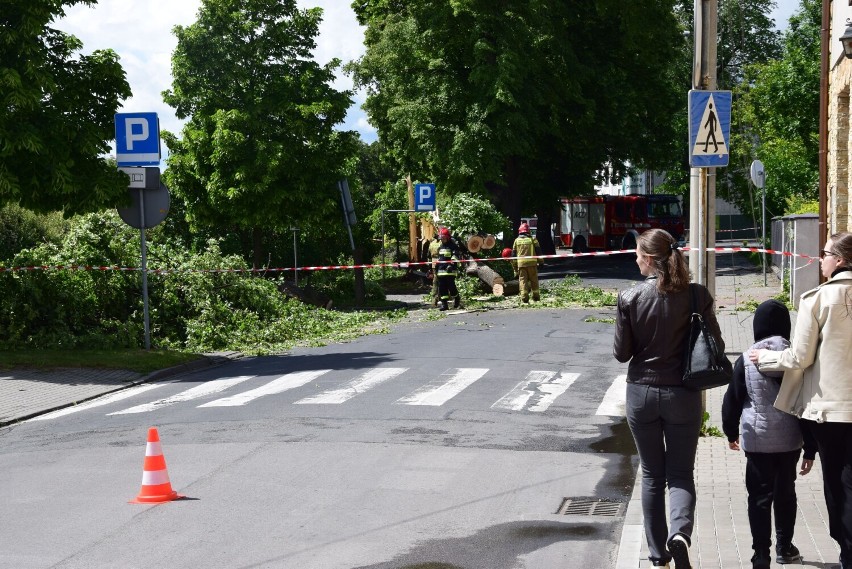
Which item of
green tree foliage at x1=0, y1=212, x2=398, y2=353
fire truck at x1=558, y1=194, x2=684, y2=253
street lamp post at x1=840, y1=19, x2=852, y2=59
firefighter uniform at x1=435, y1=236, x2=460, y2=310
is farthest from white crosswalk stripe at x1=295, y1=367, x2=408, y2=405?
fire truck at x1=558, y1=194, x2=684, y2=253

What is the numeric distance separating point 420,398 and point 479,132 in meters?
25.8

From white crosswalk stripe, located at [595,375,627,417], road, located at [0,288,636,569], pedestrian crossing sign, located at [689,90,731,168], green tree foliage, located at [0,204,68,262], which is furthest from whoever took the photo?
green tree foliage, located at [0,204,68,262]

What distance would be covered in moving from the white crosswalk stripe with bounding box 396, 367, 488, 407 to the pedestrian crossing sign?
12.7 feet

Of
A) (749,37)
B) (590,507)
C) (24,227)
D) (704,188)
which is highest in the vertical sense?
(749,37)

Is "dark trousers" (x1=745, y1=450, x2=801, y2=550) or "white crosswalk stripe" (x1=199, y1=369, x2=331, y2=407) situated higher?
"dark trousers" (x1=745, y1=450, x2=801, y2=550)

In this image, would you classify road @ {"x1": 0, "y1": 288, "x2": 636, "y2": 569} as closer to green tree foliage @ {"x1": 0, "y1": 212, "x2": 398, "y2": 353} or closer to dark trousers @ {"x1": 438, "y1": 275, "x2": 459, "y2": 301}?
green tree foliage @ {"x1": 0, "y1": 212, "x2": 398, "y2": 353}

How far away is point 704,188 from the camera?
33.4 ft

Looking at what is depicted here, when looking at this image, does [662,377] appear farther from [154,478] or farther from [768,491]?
[154,478]

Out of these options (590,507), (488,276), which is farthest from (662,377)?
(488,276)

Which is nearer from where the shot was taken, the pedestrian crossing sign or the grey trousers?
the grey trousers

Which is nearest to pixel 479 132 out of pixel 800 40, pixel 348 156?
Result: pixel 348 156

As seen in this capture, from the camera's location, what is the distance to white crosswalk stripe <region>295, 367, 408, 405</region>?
492 inches

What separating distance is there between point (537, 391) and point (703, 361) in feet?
24.1

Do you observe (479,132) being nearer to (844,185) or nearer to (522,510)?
(844,185)
